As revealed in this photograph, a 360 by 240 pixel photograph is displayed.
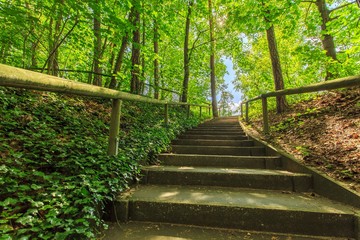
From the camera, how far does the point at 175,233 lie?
1884 mm

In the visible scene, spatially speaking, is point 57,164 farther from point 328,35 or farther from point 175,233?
point 328,35

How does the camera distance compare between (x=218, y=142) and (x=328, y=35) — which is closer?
(x=218, y=142)

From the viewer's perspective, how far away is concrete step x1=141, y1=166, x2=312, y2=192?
2.59m

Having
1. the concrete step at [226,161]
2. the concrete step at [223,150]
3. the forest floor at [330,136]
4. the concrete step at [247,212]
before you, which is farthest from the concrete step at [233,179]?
the concrete step at [223,150]

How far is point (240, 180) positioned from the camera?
9.00 ft

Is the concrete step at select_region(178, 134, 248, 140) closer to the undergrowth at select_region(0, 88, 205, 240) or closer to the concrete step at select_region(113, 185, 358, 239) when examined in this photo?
the undergrowth at select_region(0, 88, 205, 240)

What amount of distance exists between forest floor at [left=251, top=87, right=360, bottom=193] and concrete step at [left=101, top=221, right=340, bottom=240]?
3.48 ft

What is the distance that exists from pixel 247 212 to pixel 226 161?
4.91 ft

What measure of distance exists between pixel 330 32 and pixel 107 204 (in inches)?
223

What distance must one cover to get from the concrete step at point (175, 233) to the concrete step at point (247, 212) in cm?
5

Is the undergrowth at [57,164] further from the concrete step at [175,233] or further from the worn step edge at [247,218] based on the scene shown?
the worn step edge at [247,218]

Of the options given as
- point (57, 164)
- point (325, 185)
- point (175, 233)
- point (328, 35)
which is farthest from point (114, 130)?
point (328, 35)

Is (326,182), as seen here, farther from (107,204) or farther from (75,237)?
(75,237)

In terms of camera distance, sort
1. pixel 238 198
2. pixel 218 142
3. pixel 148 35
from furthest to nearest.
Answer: pixel 148 35
pixel 218 142
pixel 238 198
